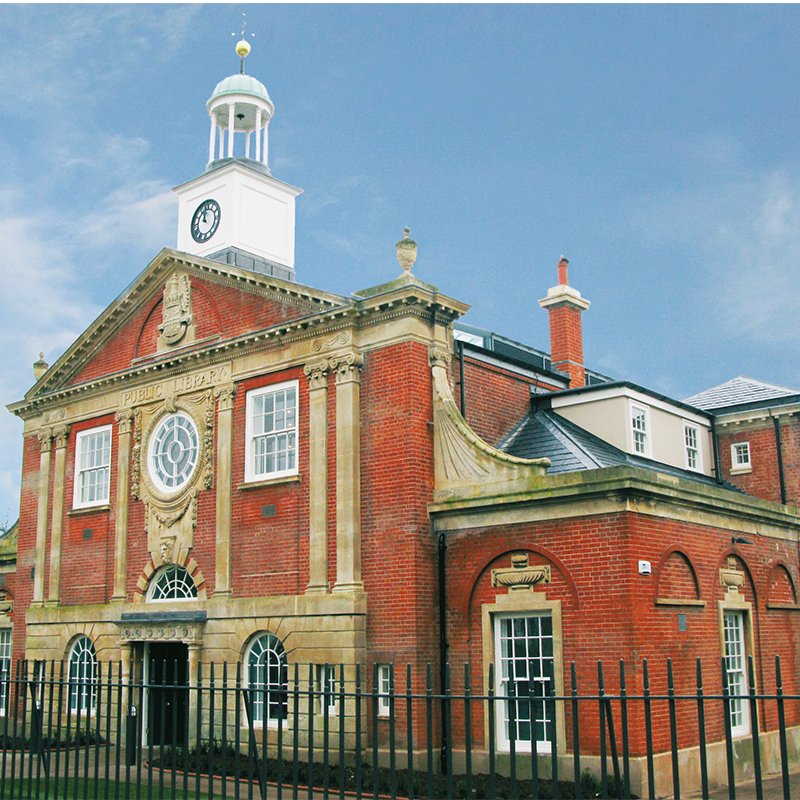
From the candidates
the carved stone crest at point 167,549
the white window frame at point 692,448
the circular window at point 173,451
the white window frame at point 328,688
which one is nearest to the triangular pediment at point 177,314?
the circular window at point 173,451

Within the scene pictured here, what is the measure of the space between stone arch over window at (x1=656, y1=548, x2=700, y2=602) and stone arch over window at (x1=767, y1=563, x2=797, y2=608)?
3.40m

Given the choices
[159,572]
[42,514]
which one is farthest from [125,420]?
[42,514]

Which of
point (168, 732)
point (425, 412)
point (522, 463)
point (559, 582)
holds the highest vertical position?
point (425, 412)

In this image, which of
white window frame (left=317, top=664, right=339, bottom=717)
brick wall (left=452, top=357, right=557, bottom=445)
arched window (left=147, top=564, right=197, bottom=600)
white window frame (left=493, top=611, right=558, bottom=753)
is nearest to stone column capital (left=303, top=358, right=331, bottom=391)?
brick wall (left=452, top=357, right=557, bottom=445)

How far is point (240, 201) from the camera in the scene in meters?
24.9

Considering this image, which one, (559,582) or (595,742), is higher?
(559,582)

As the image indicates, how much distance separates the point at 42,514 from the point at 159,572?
5.14 metres

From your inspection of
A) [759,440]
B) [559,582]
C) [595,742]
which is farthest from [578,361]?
[595,742]

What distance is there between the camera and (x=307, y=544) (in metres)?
19.0

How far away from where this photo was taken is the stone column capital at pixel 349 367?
744 inches

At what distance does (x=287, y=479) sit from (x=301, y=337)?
2.92 meters

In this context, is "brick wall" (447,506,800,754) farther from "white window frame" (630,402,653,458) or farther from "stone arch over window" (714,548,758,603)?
"white window frame" (630,402,653,458)

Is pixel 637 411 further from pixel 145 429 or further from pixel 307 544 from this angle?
pixel 145 429

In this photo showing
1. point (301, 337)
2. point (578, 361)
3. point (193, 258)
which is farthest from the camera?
point (578, 361)
